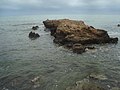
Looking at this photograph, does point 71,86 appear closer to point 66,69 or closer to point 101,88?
point 101,88

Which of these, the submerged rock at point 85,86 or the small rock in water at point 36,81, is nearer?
the submerged rock at point 85,86

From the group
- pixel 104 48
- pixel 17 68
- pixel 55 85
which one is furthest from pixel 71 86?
pixel 104 48

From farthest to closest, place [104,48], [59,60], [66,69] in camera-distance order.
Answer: [104,48] → [59,60] → [66,69]

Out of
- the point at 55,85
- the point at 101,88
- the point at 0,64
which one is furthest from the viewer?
the point at 0,64

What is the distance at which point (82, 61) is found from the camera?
995 inches

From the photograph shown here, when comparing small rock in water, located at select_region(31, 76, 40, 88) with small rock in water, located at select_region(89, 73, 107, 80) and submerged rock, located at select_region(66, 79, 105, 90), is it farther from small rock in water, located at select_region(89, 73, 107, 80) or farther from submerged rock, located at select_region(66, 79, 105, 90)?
small rock in water, located at select_region(89, 73, 107, 80)

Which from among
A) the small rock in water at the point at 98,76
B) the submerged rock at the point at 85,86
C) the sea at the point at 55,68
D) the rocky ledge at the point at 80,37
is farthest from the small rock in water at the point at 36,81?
the rocky ledge at the point at 80,37

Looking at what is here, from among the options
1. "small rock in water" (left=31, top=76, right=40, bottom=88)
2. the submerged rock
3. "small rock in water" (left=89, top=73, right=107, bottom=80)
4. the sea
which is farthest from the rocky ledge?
the submerged rock

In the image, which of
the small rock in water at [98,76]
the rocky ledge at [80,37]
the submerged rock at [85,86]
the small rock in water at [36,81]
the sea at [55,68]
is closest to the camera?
the submerged rock at [85,86]

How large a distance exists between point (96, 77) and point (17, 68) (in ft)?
29.0

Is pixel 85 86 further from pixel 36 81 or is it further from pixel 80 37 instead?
pixel 80 37

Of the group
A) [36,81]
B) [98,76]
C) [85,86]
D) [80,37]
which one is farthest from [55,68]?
[80,37]

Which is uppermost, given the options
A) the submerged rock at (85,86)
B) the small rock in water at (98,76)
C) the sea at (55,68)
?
the submerged rock at (85,86)

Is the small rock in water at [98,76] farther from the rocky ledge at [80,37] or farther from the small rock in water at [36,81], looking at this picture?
the rocky ledge at [80,37]
